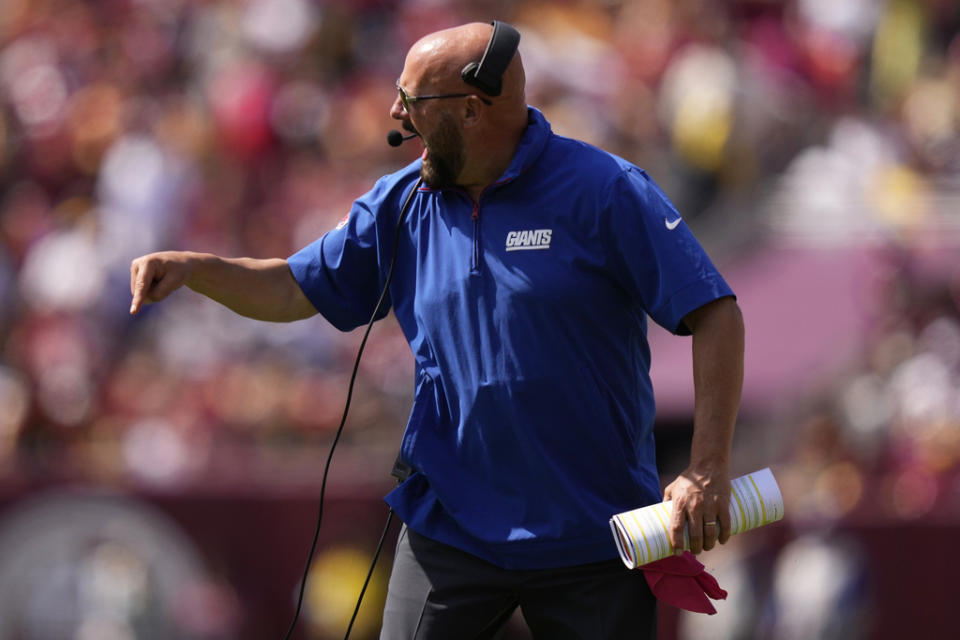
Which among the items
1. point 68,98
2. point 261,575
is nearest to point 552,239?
point 261,575

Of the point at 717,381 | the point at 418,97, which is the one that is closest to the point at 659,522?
the point at 717,381

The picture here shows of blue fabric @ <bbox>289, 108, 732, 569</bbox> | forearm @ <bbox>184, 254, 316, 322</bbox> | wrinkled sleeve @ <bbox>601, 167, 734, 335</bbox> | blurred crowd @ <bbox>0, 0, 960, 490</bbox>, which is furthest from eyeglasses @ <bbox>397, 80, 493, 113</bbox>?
blurred crowd @ <bbox>0, 0, 960, 490</bbox>

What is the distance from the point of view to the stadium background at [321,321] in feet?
24.9

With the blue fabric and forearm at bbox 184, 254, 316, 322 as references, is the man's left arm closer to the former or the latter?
the blue fabric

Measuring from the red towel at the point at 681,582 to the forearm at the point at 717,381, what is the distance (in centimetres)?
28

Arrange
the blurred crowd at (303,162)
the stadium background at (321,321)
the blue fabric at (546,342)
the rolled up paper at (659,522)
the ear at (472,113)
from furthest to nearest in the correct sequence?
the blurred crowd at (303,162) < the stadium background at (321,321) < the ear at (472,113) < the blue fabric at (546,342) < the rolled up paper at (659,522)

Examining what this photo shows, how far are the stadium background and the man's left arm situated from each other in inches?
163

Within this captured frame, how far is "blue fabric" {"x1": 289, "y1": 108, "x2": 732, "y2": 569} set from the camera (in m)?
3.27

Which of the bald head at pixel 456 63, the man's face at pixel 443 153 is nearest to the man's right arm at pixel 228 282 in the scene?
the man's face at pixel 443 153

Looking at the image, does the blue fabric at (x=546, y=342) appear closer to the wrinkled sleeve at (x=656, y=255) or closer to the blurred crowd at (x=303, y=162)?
the wrinkled sleeve at (x=656, y=255)

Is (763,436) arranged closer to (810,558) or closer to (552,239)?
(810,558)

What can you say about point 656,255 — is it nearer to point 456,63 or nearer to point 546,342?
point 546,342

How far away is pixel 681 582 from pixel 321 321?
245 inches

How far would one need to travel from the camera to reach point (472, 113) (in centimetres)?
338
